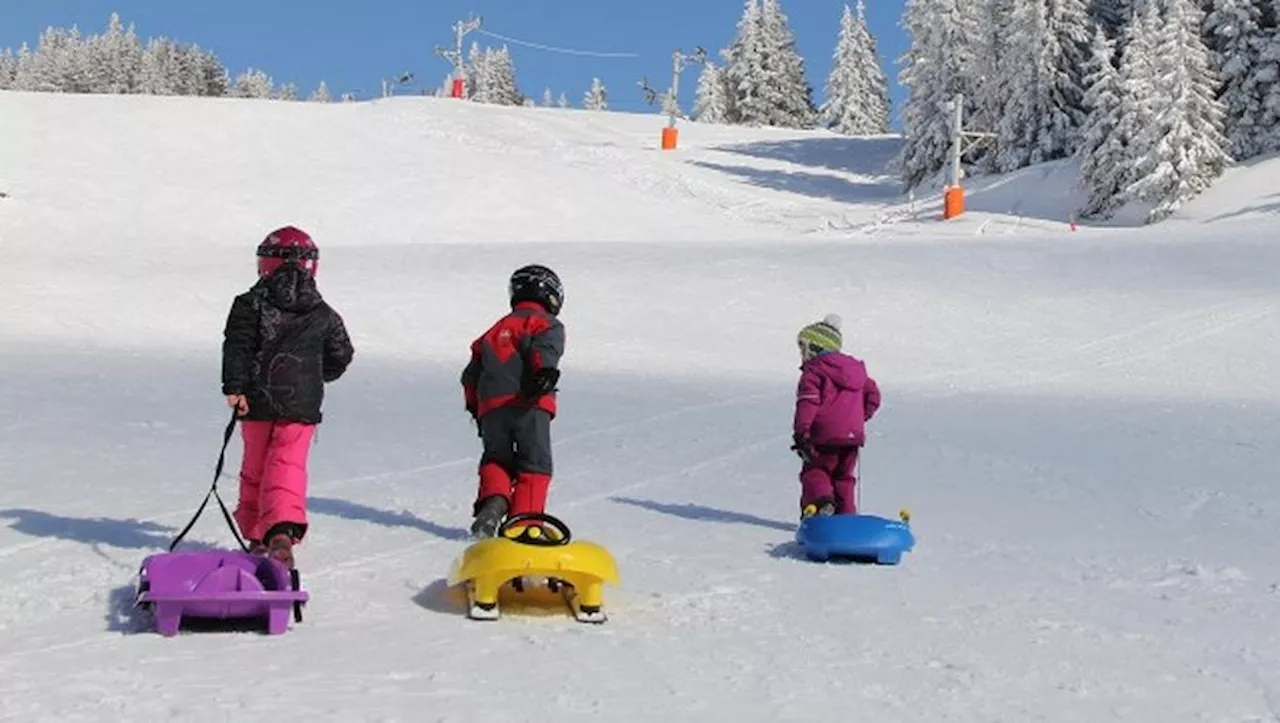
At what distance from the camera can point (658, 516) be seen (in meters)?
8.63

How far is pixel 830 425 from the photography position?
26.7 ft

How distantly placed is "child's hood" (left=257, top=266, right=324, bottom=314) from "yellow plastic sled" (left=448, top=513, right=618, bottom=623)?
151 cm

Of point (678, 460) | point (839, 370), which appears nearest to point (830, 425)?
point (839, 370)

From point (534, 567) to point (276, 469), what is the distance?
1.54 meters

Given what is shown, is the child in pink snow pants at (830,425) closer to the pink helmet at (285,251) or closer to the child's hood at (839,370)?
the child's hood at (839,370)

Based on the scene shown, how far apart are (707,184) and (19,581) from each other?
36.9 m

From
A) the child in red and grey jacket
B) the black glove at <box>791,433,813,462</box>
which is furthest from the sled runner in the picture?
the black glove at <box>791,433,813,462</box>

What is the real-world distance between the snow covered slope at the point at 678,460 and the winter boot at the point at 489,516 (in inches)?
9.6

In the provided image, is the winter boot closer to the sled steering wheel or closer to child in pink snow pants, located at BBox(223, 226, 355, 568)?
child in pink snow pants, located at BBox(223, 226, 355, 568)

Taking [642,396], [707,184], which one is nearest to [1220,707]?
[642,396]

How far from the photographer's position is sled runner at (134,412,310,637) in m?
5.05

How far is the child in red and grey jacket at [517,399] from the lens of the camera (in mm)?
7012

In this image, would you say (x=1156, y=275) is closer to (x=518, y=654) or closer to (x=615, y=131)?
(x=518, y=654)

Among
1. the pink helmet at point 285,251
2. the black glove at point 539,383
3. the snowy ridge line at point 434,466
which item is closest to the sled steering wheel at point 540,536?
the black glove at point 539,383
